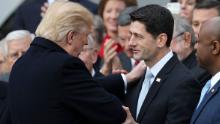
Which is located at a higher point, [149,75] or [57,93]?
[57,93]

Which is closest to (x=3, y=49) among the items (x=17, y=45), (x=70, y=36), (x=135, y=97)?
(x=17, y=45)

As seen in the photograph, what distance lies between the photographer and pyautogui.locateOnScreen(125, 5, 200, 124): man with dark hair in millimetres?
5016

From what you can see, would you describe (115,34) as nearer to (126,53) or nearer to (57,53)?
(126,53)

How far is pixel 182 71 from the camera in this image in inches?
203

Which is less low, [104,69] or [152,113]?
[152,113]

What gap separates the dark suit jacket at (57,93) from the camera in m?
4.50

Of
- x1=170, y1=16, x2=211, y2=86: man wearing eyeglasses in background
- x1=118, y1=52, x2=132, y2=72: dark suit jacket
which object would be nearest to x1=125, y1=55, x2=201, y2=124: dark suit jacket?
x1=170, y1=16, x2=211, y2=86: man wearing eyeglasses in background

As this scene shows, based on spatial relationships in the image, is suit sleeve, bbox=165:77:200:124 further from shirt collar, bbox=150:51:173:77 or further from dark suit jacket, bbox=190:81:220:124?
shirt collar, bbox=150:51:173:77

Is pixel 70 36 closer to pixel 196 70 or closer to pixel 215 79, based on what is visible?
pixel 215 79

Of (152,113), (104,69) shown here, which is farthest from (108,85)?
(104,69)

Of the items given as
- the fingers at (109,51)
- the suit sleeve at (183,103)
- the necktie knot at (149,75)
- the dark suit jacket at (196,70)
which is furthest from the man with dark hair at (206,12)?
the suit sleeve at (183,103)

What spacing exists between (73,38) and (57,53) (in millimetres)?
145

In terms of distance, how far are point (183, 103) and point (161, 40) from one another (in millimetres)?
530

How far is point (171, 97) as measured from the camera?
504 centimetres
